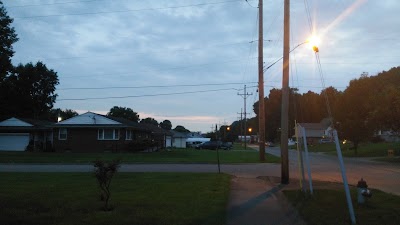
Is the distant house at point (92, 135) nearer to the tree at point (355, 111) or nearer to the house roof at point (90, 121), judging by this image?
the house roof at point (90, 121)

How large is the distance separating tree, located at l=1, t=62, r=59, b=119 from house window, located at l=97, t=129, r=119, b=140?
27.1 meters

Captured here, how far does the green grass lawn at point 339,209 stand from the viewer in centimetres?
923

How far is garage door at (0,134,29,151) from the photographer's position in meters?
55.5

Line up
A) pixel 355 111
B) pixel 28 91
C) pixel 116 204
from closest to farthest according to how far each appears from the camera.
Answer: pixel 116 204 < pixel 355 111 < pixel 28 91

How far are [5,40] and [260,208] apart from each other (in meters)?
35.1

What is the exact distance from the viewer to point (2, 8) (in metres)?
39.9

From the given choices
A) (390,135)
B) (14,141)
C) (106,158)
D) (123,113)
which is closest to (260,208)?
(106,158)

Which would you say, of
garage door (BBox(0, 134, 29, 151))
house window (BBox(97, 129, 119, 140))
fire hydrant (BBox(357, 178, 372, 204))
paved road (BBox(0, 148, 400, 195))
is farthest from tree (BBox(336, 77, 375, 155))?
fire hydrant (BBox(357, 178, 372, 204))

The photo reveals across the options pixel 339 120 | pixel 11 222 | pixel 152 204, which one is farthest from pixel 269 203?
pixel 339 120

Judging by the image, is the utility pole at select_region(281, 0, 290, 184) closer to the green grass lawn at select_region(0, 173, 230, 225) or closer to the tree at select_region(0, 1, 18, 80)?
the green grass lawn at select_region(0, 173, 230, 225)

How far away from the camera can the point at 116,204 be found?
36.0 ft

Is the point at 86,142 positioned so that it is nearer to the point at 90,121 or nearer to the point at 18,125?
the point at 90,121

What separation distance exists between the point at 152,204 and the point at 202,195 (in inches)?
95.4

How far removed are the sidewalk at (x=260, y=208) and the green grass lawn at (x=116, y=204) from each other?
0.33 m
